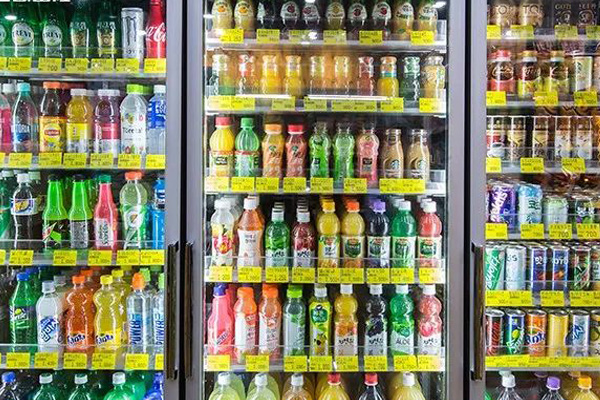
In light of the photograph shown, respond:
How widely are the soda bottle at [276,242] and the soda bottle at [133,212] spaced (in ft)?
1.56

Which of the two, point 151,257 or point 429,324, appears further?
point 429,324

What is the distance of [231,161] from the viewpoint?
6.62 feet

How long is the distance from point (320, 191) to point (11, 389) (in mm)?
1352

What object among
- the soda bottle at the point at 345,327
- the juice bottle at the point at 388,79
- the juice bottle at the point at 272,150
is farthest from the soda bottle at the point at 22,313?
the juice bottle at the point at 388,79

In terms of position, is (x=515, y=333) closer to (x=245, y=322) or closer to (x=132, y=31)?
(x=245, y=322)

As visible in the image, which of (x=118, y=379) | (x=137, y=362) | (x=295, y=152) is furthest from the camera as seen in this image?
(x=295, y=152)

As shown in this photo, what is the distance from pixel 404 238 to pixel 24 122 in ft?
4.91

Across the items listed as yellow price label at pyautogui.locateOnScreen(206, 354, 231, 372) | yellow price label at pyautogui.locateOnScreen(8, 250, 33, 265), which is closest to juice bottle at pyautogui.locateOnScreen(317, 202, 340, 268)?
yellow price label at pyautogui.locateOnScreen(206, 354, 231, 372)

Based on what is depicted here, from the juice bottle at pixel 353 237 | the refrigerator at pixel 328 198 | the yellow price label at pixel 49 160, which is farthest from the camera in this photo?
the juice bottle at pixel 353 237

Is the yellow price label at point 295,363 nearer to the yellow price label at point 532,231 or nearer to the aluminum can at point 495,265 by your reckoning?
the aluminum can at point 495,265

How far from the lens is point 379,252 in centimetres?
198

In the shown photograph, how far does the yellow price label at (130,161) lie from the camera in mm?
1851

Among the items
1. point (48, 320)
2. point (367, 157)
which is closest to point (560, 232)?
point (367, 157)

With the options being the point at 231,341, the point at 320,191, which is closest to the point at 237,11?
the point at 320,191
